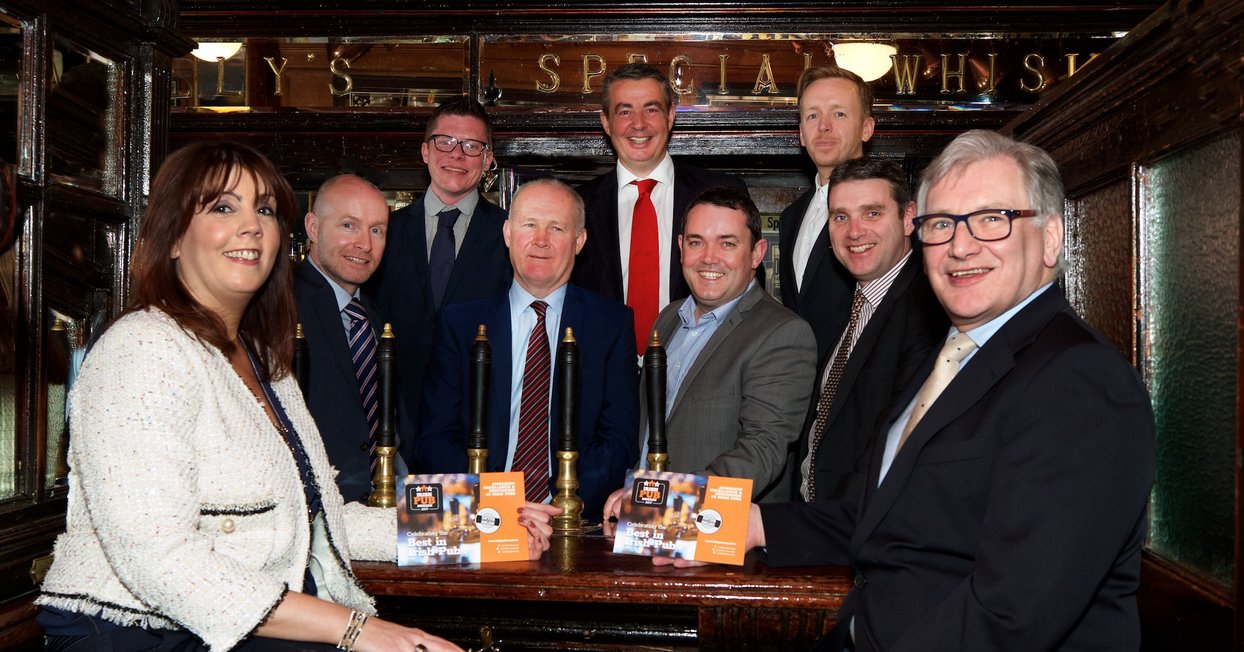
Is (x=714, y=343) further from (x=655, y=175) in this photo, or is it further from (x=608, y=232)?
(x=655, y=175)

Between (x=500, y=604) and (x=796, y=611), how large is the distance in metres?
0.62

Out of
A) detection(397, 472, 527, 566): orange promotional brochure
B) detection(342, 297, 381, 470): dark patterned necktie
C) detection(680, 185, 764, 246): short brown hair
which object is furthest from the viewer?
detection(342, 297, 381, 470): dark patterned necktie

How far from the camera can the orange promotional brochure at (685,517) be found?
214 cm

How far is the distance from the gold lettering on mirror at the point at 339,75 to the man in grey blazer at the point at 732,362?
239 centimetres

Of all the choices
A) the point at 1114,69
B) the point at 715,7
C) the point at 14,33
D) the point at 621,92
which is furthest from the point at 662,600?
the point at 715,7

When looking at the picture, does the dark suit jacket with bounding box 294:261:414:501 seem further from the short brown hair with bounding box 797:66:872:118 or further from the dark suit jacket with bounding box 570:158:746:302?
the short brown hair with bounding box 797:66:872:118

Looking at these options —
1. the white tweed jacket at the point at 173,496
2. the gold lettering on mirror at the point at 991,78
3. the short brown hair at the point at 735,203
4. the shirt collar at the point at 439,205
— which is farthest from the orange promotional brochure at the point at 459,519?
the gold lettering on mirror at the point at 991,78

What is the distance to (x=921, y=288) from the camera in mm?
2928

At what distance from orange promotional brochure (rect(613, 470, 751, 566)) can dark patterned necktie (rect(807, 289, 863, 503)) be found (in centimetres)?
88

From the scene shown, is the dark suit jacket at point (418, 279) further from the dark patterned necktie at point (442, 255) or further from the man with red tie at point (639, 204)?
the man with red tie at point (639, 204)

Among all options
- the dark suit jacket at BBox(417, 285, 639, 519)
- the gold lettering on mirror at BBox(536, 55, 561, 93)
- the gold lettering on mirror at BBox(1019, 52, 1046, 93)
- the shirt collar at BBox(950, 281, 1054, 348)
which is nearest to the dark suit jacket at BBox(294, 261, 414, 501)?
the dark suit jacket at BBox(417, 285, 639, 519)

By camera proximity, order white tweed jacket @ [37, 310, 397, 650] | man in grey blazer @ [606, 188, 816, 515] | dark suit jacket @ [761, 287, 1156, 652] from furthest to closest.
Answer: man in grey blazer @ [606, 188, 816, 515], white tweed jacket @ [37, 310, 397, 650], dark suit jacket @ [761, 287, 1156, 652]

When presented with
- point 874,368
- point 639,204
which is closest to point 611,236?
point 639,204

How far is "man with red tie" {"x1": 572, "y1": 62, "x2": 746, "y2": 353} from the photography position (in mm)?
3922
